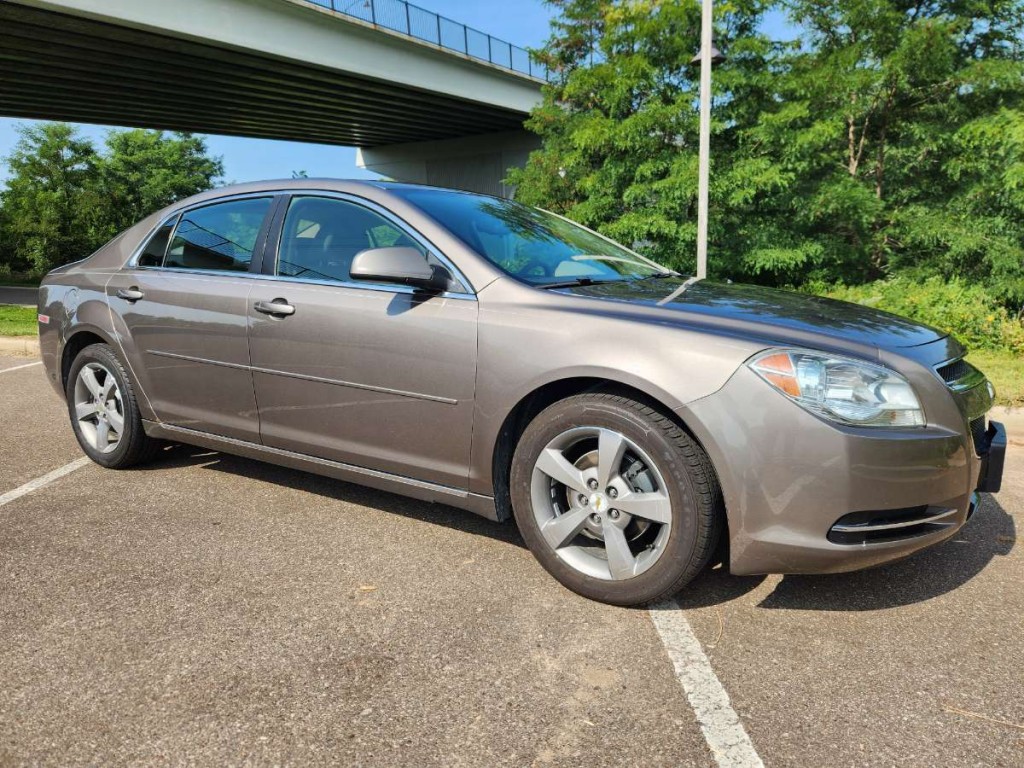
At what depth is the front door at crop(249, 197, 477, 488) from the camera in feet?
9.82

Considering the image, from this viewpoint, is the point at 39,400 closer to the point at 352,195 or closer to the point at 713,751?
the point at 352,195

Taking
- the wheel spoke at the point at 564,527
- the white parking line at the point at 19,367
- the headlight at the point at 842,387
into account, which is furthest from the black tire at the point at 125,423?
the white parking line at the point at 19,367

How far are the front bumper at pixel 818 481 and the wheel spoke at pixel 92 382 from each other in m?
3.38

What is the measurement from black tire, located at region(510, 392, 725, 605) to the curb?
8.59 metres

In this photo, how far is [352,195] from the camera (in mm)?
3449

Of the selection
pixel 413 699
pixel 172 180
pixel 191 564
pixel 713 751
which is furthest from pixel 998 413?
pixel 172 180

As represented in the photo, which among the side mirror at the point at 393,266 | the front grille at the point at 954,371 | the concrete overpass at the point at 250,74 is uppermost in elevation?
the concrete overpass at the point at 250,74

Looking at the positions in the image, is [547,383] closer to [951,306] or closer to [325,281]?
[325,281]

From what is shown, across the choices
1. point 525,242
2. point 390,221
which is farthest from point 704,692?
point 390,221

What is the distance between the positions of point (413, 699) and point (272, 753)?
1.33 ft

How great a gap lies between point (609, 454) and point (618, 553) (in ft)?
1.17

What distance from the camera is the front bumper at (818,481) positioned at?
236 cm

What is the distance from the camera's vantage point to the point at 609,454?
2.64 m

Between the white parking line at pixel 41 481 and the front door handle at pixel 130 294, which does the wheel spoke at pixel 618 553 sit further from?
the white parking line at pixel 41 481
